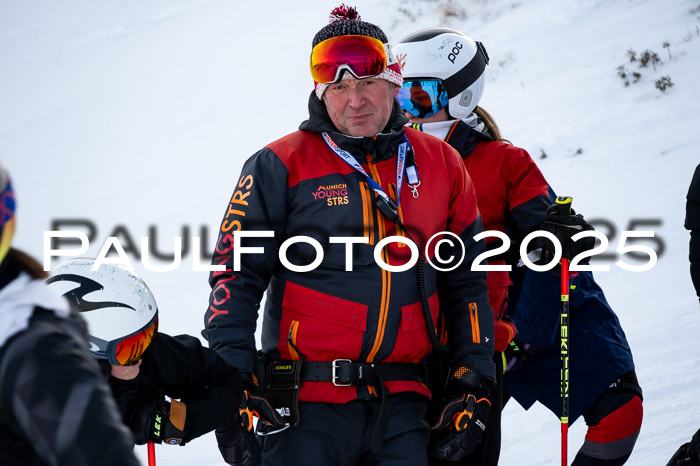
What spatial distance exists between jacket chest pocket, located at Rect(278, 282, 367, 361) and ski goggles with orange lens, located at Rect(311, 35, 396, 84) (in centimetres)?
86

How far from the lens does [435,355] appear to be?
3.60m

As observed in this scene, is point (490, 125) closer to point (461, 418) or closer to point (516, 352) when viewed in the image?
point (516, 352)

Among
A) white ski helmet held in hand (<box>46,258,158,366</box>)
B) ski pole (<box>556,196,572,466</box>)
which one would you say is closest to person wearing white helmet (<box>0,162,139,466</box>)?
white ski helmet held in hand (<box>46,258,158,366</box>)

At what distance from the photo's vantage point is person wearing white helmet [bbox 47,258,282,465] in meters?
2.97

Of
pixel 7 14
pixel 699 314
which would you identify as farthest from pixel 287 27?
pixel 699 314

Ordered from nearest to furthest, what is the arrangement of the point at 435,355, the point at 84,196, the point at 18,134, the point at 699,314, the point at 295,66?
the point at 435,355 → the point at 699,314 → the point at 84,196 → the point at 295,66 → the point at 18,134

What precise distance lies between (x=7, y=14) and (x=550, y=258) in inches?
1344

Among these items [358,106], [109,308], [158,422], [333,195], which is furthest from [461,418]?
[109,308]

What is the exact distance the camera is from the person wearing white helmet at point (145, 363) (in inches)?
117

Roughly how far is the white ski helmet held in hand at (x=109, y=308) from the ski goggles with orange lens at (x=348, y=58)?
1.12m

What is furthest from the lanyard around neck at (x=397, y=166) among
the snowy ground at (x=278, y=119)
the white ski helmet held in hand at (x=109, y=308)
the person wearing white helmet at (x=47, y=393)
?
the person wearing white helmet at (x=47, y=393)

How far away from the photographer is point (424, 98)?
4.38 metres

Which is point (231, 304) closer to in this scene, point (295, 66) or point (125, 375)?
point (125, 375)

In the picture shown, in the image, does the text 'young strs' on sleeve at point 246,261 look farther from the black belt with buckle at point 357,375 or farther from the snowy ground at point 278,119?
the snowy ground at point 278,119
